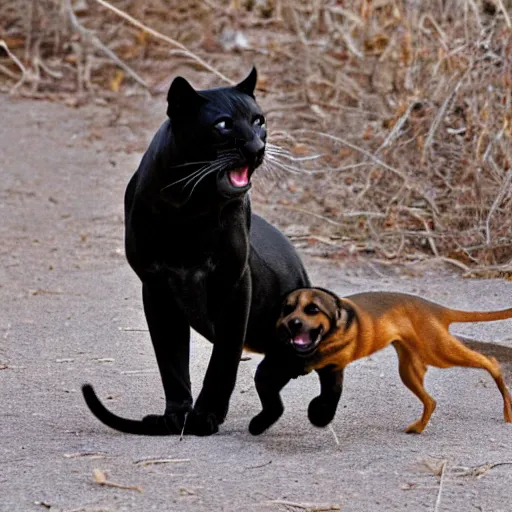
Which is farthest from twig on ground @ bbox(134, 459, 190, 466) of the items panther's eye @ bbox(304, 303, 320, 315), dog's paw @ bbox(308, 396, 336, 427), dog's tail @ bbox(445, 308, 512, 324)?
dog's tail @ bbox(445, 308, 512, 324)

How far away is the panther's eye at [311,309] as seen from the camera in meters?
3.21

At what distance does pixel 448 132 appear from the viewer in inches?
252

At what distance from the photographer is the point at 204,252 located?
3.26 m

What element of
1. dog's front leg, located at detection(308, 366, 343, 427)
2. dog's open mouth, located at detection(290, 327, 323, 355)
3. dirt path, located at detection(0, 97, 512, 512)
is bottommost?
dirt path, located at detection(0, 97, 512, 512)

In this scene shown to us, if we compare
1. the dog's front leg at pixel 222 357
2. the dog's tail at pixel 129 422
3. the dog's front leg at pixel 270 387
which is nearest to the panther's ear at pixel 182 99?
the dog's front leg at pixel 222 357

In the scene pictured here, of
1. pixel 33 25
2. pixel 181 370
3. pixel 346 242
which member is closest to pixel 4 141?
pixel 33 25

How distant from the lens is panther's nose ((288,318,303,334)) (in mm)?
3189

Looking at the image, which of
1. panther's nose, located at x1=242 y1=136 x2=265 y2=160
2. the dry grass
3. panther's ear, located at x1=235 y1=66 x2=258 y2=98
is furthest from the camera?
the dry grass

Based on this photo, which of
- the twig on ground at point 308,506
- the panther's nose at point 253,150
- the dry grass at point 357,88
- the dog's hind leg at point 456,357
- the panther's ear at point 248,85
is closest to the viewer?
the twig on ground at point 308,506

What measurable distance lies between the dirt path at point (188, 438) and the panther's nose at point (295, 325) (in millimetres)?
353

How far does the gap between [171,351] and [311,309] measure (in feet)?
1.73

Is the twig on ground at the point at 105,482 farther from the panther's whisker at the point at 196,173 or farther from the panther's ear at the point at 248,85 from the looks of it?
the panther's ear at the point at 248,85

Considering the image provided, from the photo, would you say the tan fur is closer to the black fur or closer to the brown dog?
the brown dog

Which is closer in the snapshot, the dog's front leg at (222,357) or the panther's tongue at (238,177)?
the panther's tongue at (238,177)
